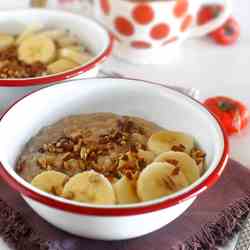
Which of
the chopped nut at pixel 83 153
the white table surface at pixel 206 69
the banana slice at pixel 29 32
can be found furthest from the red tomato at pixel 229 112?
the banana slice at pixel 29 32

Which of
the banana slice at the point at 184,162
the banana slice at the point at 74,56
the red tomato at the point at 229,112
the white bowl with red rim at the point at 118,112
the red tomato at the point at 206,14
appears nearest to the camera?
the white bowl with red rim at the point at 118,112

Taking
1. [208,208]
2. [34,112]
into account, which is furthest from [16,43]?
[208,208]

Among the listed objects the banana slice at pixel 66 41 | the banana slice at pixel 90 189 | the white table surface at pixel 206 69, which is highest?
the banana slice at pixel 90 189

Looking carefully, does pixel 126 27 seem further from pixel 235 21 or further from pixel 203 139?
pixel 203 139

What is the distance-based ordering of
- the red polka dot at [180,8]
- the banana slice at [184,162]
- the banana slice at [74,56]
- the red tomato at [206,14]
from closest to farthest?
the banana slice at [184,162], the banana slice at [74,56], the red polka dot at [180,8], the red tomato at [206,14]

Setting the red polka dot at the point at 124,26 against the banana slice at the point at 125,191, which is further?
the red polka dot at the point at 124,26

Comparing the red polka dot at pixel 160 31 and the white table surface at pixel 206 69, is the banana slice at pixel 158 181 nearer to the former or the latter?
the white table surface at pixel 206 69

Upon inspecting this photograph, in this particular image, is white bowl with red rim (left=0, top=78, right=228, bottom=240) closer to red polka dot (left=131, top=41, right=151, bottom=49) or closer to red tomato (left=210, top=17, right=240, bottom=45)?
red polka dot (left=131, top=41, right=151, bottom=49)
